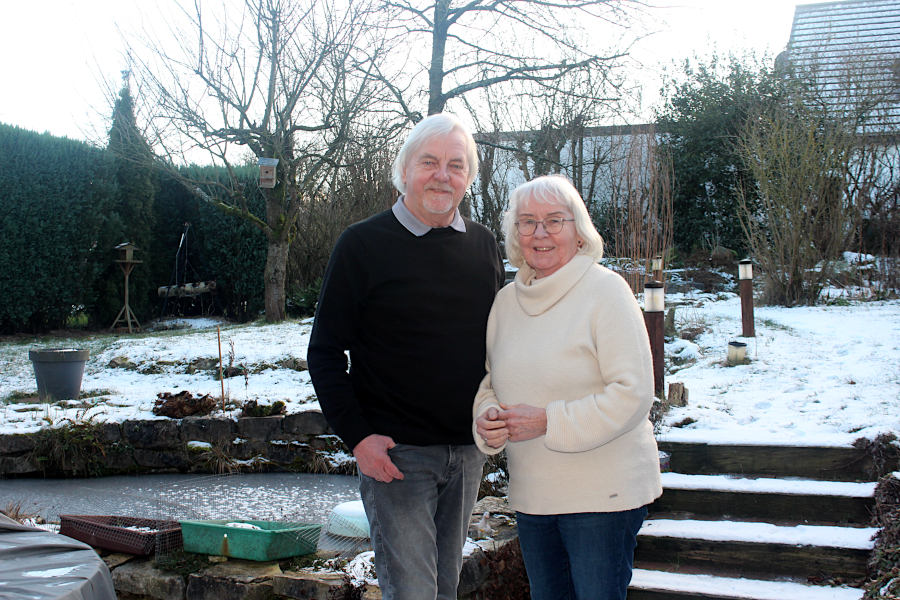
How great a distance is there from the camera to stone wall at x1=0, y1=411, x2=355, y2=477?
4867 mm

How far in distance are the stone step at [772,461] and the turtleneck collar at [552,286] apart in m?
2.29

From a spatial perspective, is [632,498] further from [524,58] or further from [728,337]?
[524,58]

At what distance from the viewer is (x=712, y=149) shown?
12.0m

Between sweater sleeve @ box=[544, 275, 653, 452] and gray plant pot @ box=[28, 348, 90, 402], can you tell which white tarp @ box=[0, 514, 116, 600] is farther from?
gray plant pot @ box=[28, 348, 90, 402]

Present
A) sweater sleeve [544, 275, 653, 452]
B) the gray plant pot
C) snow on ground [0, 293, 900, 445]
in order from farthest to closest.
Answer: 1. the gray plant pot
2. snow on ground [0, 293, 900, 445]
3. sweater sleeve [544, 275, 653, 452]

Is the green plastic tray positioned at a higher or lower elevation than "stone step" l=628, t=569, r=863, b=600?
higher

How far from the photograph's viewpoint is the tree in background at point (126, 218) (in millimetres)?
9453

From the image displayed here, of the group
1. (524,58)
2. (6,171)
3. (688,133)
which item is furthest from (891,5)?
(6,171)

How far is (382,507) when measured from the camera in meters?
1.67

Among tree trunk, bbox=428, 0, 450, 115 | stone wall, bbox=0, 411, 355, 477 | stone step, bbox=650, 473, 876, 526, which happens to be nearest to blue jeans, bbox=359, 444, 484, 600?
stone step, bbox=650, 473, 876, 526

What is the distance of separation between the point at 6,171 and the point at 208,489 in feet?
22.0

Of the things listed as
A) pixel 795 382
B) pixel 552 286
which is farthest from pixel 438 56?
pixel 552 286

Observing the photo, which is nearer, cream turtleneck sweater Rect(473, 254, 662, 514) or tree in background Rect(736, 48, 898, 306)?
cream turtleneck sweater Rect(473, 254, 662, 514)

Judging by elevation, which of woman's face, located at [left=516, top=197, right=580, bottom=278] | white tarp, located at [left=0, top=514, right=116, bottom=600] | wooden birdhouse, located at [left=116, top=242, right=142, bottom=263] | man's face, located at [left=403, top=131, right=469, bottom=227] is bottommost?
white tarp, located at [left=0, top=514, right=116, bottom=600]
